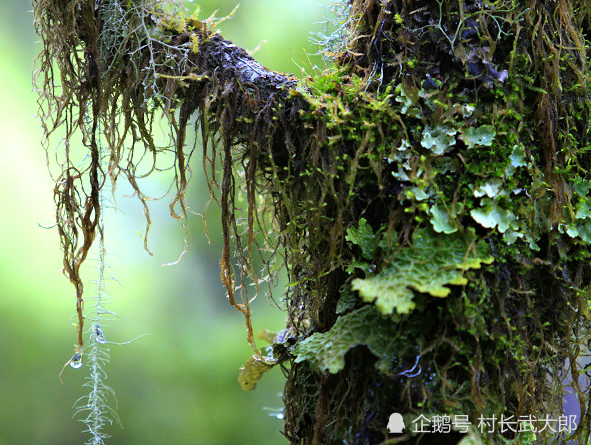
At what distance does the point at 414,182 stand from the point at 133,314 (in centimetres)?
190

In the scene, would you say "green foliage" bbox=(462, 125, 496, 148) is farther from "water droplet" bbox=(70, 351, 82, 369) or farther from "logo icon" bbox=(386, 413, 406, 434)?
"water droplet" bbox=(70, 351, 82, 369)

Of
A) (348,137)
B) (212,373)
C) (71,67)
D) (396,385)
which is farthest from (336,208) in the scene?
(212,373)

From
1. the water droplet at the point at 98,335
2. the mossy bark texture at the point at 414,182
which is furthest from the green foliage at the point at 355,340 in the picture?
the water droplet at the point at 98,335

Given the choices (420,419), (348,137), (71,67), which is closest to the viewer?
(420,419)

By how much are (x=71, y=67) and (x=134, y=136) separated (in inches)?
7.3

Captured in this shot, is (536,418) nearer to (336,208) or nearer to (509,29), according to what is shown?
(336,208)

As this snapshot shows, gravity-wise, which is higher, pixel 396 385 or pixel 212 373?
pixel 212 373

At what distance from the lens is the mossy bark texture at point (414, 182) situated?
2.42 feet

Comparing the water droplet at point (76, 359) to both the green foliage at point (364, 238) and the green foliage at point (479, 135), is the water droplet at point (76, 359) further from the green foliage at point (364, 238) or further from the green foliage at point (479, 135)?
the green foliage at point (479, 135)

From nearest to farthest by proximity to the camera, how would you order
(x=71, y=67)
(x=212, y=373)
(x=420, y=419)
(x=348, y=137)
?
(x=420, y=419), (x=348, y=137), (x=71, y=67), (x=212, y=373)

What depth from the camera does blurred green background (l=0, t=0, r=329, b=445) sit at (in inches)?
85.4

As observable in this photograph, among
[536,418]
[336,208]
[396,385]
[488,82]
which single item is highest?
[488,82]

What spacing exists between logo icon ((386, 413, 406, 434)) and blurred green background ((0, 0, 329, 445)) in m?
1.55

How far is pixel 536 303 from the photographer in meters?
0.82
